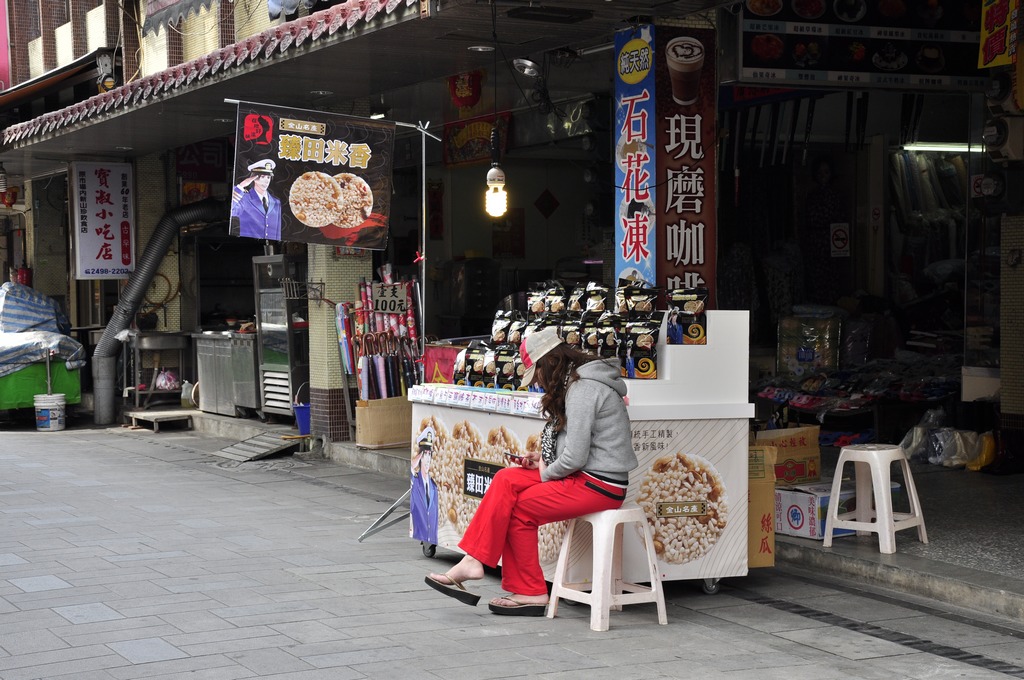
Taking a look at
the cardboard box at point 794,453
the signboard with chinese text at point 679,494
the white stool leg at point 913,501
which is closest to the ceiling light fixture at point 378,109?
the cardboard box at point 794,453

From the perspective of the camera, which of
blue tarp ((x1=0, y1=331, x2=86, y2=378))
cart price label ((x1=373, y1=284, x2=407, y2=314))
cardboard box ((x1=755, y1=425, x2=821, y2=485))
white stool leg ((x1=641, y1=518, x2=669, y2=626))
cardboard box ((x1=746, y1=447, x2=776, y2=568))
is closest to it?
white stool leg ((x1=641, y1=518, x2=669, y2=626))

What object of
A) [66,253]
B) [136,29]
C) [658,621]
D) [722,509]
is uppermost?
[136,29]

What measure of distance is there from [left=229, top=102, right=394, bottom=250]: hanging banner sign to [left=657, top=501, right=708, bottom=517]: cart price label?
13.7ft

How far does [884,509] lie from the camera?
769 cm

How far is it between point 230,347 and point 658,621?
10214mm

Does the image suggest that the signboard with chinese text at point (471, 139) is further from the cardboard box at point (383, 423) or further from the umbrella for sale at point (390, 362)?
the cardboard box at point (383, 423)

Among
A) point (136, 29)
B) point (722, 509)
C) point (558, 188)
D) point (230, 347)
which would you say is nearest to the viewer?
point (722, 509)

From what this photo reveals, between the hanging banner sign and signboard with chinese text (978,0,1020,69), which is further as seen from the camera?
the hanging banner sign

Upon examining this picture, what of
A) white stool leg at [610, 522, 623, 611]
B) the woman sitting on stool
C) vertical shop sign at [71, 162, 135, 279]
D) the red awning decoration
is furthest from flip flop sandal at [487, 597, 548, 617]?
vertical shop sign at [71, 162, 135, 279]

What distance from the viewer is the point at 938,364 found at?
1262 centimetres

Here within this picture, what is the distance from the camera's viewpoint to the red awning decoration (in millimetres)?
16552

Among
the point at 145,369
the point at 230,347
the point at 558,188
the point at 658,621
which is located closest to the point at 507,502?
the point at 658,621

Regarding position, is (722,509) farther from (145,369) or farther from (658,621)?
(145,369)

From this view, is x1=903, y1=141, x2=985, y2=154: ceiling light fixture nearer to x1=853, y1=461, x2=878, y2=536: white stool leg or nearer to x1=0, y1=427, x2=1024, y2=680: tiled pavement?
x1=853, y1=461, x2=878, y2=536: white stool leg
